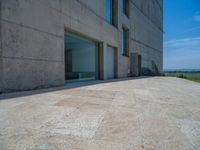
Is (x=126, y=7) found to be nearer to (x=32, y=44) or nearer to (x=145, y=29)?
(x=145, y=29)

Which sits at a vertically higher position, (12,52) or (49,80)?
(12,52)

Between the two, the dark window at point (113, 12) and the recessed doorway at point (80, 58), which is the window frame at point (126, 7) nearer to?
the dark window at point (113, 12)

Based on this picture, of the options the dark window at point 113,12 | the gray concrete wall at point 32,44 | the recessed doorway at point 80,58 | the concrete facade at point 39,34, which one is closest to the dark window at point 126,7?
the dark window at point 113,12

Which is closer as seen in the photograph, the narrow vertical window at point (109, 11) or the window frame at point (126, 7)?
the narrow vertical window at point (109, 11)

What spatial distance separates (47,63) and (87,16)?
12.7 feet

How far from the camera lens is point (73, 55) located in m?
7.66

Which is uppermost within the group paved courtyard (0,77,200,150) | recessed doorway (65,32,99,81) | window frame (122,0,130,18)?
window frame (122,0,130,18)

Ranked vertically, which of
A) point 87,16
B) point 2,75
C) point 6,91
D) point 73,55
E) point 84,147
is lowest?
point 84,147

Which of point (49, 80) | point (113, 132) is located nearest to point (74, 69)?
point (49, 80)

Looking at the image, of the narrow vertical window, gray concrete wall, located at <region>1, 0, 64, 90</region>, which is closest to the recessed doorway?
gray concrete wall, located at <region>1, 0, 64, 90</region>

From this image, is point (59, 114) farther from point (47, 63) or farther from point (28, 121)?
point (47, 63)

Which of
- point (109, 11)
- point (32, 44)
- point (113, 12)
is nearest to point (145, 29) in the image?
point (113, 12)

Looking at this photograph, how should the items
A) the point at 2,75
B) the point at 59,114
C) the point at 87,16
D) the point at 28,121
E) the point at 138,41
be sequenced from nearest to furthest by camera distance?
the point at 28,121 < the point at 59,114 < the point at 2,75 < the point at 87,16 < the point at 138,41

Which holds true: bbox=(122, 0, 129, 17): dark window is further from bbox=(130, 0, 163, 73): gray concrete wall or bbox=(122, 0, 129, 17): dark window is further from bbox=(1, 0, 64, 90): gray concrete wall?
bbox=(1, 0, 64, 90): gray concrete wall
